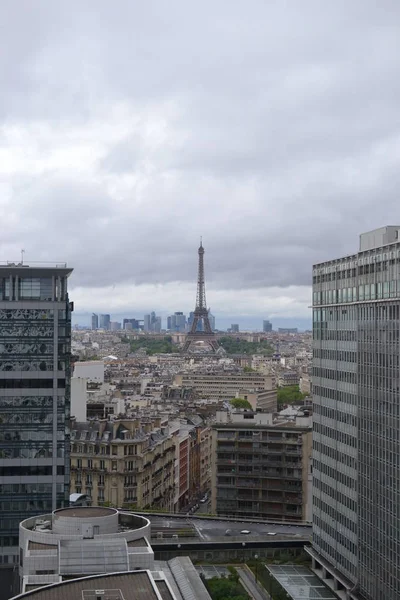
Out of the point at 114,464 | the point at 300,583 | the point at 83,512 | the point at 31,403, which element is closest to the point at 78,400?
the point at 114,464

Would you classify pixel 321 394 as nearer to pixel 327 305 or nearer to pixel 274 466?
pixel 327 305

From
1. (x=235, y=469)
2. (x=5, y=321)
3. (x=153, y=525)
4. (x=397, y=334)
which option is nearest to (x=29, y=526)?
(x=5, y=321)

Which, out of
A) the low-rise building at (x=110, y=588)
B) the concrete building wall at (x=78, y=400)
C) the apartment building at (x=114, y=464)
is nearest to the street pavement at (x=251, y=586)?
the low-rise building at (x=110, y=588)

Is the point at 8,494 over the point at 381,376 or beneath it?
beneath

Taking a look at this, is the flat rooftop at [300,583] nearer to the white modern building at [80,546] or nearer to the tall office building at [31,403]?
the white modern building at [80,546]

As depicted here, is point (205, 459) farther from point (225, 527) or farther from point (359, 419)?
point (359, 419)
